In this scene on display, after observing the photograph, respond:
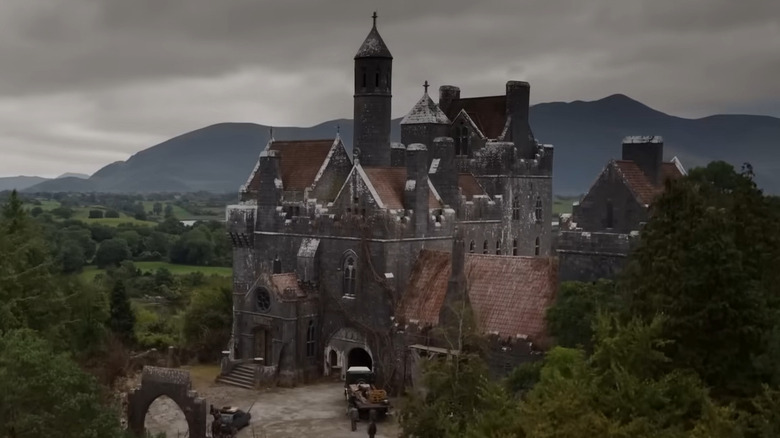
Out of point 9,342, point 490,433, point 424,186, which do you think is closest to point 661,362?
point 490,433

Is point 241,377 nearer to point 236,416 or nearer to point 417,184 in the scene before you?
point 236,416

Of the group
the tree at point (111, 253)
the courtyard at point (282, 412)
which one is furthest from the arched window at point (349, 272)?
the tree at point (111, 253)

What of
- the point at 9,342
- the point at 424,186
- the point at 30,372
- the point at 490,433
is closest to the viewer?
the point at 490,433

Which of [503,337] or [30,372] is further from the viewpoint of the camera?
[503,337]

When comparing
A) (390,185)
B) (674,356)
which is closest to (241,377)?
(390,185)

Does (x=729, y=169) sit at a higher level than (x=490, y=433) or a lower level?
higher

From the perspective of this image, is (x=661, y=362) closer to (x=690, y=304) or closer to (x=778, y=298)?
(x=690, y=304)

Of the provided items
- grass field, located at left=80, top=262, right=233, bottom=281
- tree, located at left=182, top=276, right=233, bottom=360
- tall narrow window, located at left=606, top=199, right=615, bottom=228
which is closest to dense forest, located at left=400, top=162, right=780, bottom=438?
tall narrow window, located at left=606, top=199, right=615, bottom=228
